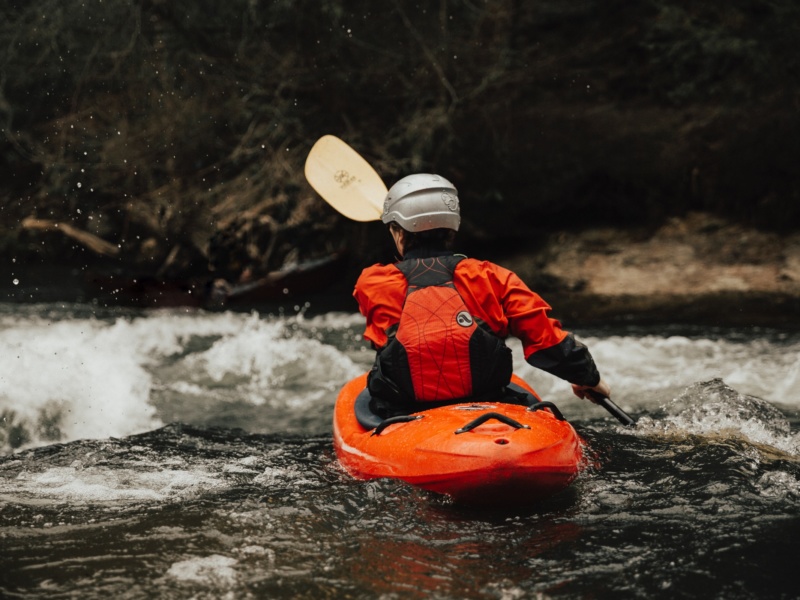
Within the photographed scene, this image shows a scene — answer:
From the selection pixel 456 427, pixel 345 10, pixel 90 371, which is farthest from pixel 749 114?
pixel 456 427

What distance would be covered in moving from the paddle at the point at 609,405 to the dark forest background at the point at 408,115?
537cm

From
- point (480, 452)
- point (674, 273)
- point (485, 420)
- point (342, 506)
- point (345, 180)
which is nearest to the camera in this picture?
point (480, 452)

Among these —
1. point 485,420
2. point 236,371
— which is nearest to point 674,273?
point 236,371

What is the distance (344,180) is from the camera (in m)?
4.69

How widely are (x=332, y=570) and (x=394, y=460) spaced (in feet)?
2.10

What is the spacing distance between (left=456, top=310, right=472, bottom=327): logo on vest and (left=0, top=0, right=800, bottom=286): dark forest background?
6.16 meters

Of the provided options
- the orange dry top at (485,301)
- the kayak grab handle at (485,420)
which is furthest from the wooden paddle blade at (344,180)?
the kayak grab handle at (485,420)

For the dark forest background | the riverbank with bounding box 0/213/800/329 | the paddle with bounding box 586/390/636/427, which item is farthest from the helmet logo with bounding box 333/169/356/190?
the dark forest background

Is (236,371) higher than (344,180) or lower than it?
lower

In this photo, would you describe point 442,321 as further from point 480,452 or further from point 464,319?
point 480,452

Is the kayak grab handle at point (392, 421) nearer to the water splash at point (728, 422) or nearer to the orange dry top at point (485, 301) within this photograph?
the orange dry top at point (485, 301)

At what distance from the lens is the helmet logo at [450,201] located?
10.8 ft

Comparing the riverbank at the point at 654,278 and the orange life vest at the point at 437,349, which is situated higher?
the orange life vest at the point at 437,349

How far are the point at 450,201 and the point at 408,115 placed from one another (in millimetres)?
6406
